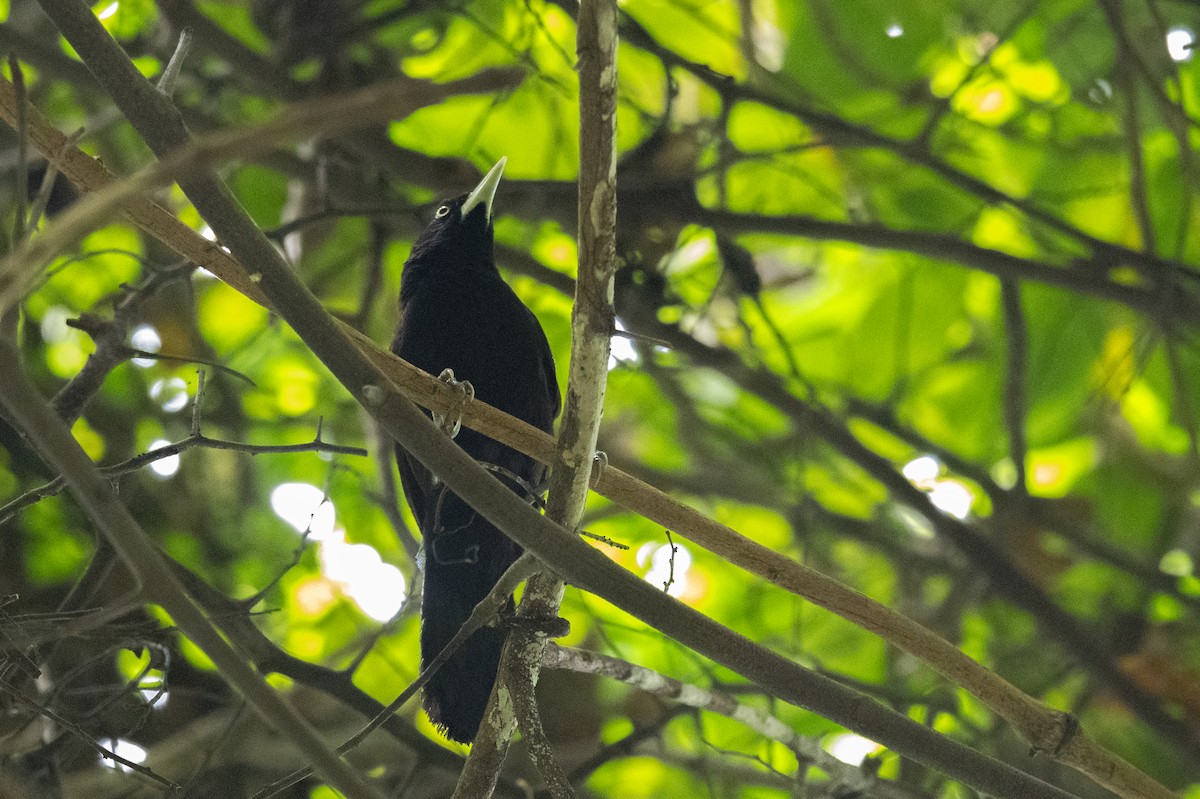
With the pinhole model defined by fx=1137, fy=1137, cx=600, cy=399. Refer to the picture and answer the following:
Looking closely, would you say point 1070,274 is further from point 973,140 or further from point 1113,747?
point 1113,747

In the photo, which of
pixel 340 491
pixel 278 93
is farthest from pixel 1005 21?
pixel 340 491

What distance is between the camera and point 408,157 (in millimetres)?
4008

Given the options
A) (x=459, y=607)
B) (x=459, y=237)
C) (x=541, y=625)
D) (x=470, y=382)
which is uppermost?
(x=459, y=237)

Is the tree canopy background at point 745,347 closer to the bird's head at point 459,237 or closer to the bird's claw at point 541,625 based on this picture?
the bird's head at point 459,237

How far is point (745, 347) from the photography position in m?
4.44

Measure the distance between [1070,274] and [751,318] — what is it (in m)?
1.71

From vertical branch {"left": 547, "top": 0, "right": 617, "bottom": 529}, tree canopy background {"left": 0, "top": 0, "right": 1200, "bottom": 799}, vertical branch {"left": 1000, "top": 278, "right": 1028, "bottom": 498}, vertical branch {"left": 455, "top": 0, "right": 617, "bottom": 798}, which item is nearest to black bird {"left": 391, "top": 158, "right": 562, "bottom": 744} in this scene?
tree canopy background {"left": 0, "top": 0, "right": 1200, "bottom": 799}

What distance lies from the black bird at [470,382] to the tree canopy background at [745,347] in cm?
20

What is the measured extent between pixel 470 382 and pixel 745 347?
152 centimetres

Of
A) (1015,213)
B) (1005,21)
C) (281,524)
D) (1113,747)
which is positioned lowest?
(1113,747)

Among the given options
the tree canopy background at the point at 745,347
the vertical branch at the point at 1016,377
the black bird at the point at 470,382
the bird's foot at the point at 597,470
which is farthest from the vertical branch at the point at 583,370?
the vertical branch at the point at 1016,377

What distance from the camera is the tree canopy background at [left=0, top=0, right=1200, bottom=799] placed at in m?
3.63

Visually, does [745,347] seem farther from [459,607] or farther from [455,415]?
[455,415]

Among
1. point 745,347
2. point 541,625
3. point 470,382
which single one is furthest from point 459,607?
point 745,347
